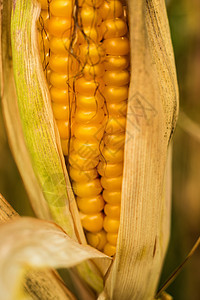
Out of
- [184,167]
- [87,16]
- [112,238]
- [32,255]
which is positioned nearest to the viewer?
[32,255]

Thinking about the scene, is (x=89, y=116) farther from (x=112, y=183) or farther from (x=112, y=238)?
(x=112, y=238)

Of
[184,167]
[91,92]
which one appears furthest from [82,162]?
[184,167]

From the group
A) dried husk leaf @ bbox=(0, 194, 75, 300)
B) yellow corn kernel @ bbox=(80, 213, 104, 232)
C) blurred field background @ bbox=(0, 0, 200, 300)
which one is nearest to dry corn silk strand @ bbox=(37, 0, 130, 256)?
yellow corn kernel @ bbox=(80, 213, 104, 232)

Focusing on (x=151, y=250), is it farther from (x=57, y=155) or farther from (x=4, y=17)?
(x=4, y=17)

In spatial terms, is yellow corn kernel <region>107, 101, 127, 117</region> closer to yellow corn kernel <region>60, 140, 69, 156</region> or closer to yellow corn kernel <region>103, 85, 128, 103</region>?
yellow corn kernel <region>103, 85, 128, 103</region>

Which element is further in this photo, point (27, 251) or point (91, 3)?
point (91, 3)

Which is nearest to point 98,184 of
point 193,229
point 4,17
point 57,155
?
point 57,155
